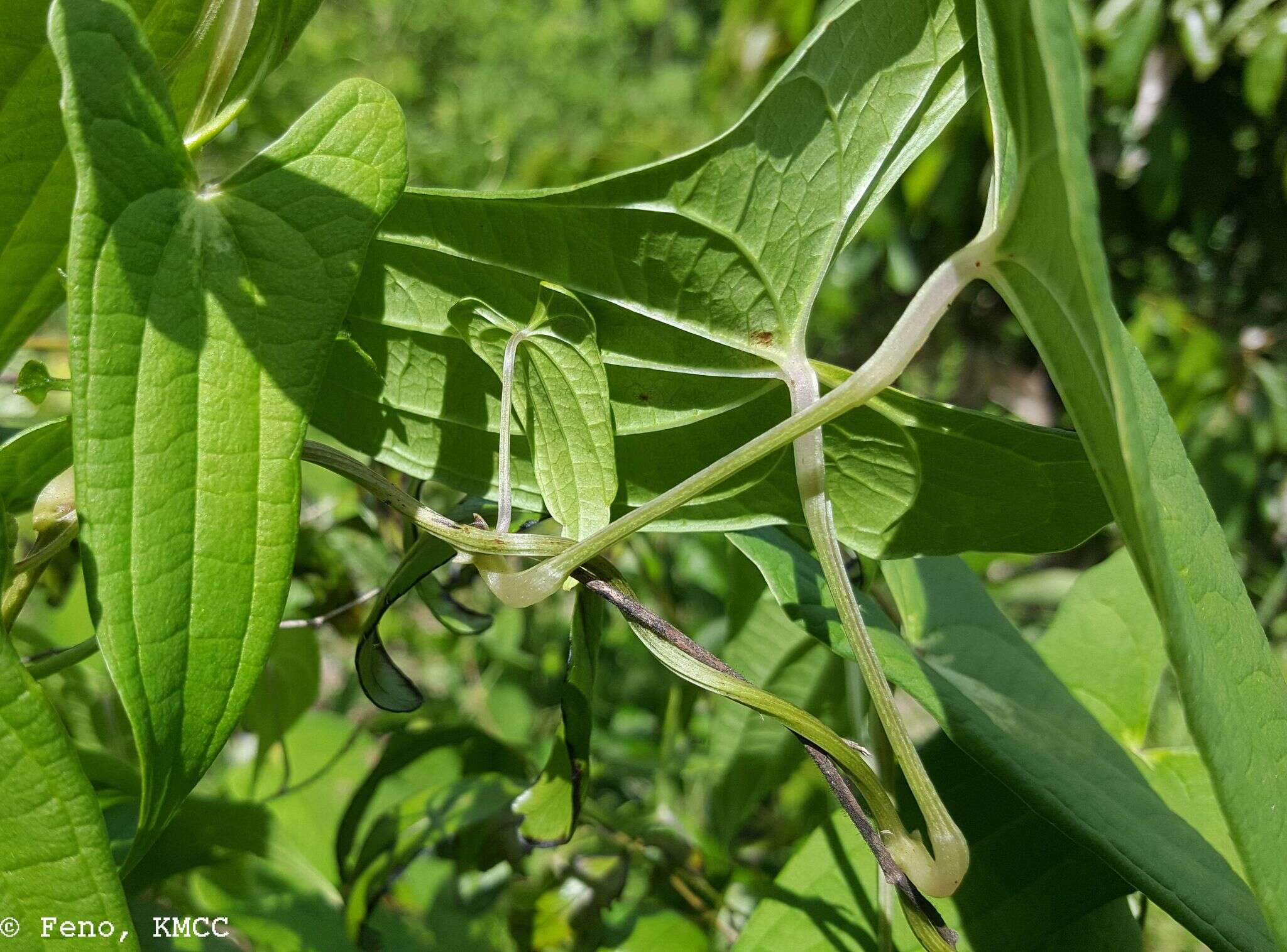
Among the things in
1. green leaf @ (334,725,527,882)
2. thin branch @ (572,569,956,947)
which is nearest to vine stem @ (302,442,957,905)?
thin branch @ (572,569,956,947)

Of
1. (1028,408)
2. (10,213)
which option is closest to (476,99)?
(1028,408)

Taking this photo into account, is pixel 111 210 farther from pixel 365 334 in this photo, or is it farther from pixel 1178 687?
pixel 1178 687

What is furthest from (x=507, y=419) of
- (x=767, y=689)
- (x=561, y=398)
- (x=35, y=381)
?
(x=767, y=689)

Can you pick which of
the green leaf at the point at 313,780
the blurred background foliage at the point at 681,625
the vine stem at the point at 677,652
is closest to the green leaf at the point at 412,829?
the blurred background foliage at the point at 681,625

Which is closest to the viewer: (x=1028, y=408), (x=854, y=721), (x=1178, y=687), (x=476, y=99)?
(x=1178, y=687)

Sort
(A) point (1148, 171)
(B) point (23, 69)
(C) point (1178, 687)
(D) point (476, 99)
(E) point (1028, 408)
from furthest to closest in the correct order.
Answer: (D) point (476, 99)
(E) point (1028, 408)
(A) point (1148, 171)
(B) point (23, 69)
(C) point (1178, 687)

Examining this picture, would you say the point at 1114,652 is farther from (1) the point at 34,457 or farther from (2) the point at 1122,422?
(1) the point at 34,457
